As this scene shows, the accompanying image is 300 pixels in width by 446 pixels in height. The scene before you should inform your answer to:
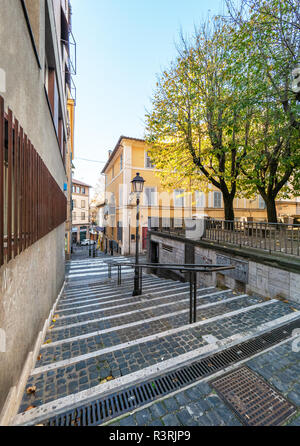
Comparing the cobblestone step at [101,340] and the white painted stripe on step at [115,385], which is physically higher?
the white painted stripe on step at [115,385]

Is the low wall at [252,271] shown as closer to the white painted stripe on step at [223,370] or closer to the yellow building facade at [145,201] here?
the white painted stripe on step at [223,370]

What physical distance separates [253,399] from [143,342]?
154 cm

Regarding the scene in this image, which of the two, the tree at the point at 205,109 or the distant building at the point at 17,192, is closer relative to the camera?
the distant building at the point at 17,192

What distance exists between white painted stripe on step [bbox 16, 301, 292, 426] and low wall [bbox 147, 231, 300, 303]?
1875mm

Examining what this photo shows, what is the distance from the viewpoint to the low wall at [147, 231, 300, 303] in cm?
447

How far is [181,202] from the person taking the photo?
18.2m

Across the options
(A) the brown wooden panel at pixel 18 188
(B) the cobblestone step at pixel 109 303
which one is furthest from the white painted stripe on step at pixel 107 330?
(A) the brown wooden panel at pixel 18 188

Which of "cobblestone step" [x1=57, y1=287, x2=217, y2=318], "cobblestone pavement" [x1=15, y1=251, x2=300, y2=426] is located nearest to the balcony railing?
"cobblestone pavement" [x1=15, y1=251, x2=300, y2=426]

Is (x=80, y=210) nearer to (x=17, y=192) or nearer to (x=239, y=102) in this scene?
(x=239, y=102)

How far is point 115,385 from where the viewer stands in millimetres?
2152

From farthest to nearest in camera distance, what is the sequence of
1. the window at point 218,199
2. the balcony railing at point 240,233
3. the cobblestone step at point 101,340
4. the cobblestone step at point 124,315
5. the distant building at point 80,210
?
the distant building at point 80,210
the window at point 218,199
the balcony railing at point 240,233
the cobblestone step at point 124,315
the cobblestone step at point 101,340

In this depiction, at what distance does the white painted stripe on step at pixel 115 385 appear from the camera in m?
1.80

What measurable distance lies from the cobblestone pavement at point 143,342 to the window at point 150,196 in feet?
42.9

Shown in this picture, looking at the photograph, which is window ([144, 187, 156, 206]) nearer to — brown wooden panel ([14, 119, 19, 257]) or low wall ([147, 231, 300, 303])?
low wall ([147, 231, 300, 303])
